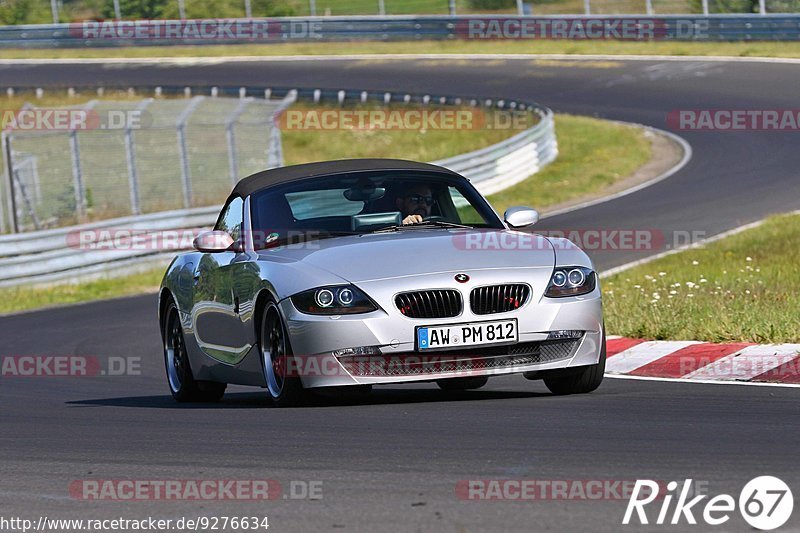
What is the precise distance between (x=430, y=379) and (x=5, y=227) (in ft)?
61.2

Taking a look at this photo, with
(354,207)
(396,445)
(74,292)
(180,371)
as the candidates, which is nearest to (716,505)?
(396,445)

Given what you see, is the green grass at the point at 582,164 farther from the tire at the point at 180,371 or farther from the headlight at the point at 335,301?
the headlight at the point at 335,301

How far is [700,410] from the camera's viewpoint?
24.3 ft

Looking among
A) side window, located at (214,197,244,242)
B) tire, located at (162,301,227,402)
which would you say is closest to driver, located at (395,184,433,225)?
side window, located at (214,197,244,242)

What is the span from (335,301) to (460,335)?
68cm

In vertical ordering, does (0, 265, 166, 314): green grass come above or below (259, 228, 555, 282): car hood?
below

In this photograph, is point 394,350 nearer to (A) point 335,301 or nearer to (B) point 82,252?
(A) point 335,301

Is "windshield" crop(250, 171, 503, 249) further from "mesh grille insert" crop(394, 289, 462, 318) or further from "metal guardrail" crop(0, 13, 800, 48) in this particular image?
"metal guardrail" crop(0, 13, 800, 48)

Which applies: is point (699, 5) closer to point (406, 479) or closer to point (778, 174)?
point (778, 174)

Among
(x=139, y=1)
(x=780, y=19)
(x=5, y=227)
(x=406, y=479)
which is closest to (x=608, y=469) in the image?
(x=406, y=479)

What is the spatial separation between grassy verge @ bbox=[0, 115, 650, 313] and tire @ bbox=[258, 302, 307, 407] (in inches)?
493

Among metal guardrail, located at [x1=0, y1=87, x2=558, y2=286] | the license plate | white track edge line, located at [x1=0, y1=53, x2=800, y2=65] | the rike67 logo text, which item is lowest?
white track edge line, located at [x1=0, y1=53, x2=800, y2=65]

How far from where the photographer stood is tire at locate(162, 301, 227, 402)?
33.5 feet

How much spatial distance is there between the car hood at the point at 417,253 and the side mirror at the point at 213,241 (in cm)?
36
